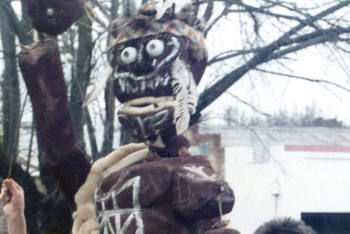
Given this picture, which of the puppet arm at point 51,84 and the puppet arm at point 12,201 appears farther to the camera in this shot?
the puppet arm at point 51,84

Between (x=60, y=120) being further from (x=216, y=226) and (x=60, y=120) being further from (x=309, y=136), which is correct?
(x=309, y=136)

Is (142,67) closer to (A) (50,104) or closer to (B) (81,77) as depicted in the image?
(A) (50,104)

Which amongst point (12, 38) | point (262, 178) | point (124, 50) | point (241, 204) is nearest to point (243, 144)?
point (262, 178)

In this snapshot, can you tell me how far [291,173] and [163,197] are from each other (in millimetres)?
1496

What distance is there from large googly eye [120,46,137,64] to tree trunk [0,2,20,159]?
1546mm

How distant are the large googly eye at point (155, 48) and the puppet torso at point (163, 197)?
0.30 m

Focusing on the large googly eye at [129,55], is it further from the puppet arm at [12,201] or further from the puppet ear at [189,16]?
the puppet arm at [12,201]

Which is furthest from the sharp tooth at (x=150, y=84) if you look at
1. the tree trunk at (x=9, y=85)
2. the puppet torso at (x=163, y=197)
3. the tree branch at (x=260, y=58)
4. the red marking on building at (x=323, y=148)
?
the tree trunk at (x=9, y=85)

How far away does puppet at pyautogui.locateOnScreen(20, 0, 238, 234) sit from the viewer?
1932 millimetres

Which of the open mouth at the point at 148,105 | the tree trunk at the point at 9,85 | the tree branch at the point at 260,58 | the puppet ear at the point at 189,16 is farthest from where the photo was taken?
the tree trunk at the point at 9,85

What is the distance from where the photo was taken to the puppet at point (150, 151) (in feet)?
6.34

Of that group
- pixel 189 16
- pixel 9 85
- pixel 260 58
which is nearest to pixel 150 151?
pixel 189 16

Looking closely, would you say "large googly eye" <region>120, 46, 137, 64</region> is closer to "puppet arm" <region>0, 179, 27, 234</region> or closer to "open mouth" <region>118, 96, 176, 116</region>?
"open mouth" <region>118, 96, 176, 116</region>

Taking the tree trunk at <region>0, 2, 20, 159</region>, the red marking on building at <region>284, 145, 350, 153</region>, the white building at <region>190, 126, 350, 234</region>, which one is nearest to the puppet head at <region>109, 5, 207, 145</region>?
the white building at <region>190, 126, 350, 234</region>
